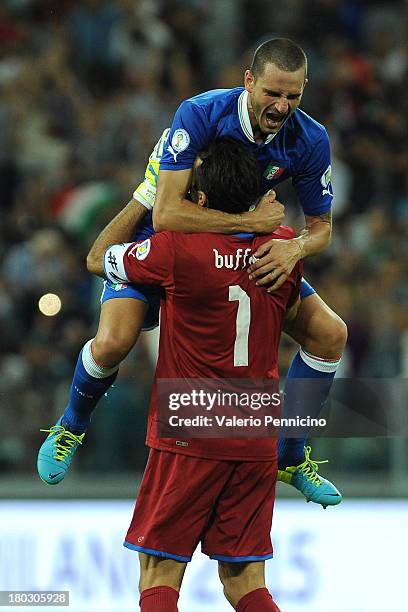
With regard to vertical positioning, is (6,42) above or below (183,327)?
above

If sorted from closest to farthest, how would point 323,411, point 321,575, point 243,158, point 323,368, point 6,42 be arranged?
point 243,158 → point 323,368 → point 323,411 → point 321,575 → point 6,42

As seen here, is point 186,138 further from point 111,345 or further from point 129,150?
point 129,150

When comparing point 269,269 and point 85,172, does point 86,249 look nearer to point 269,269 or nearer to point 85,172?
point 85,172

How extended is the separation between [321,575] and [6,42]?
467 cm

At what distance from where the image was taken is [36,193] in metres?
7.23

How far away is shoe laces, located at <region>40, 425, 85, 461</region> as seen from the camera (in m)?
4.21

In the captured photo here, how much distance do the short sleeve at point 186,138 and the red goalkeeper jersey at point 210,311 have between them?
280 mm

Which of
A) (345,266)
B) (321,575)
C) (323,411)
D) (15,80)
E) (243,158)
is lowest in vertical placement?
(321,575)

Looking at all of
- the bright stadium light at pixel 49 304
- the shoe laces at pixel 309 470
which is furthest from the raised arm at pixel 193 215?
the bright stadium light at pixel 49 304

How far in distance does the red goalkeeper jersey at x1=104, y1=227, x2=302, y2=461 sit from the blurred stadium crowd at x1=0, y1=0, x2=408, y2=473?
144cm

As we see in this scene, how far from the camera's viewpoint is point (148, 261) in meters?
3.70

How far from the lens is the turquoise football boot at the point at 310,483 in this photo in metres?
4.32

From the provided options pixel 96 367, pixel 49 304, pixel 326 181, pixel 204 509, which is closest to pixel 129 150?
pixel 49 304

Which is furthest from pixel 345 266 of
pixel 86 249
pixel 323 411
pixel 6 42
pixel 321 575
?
pixel 6 42
